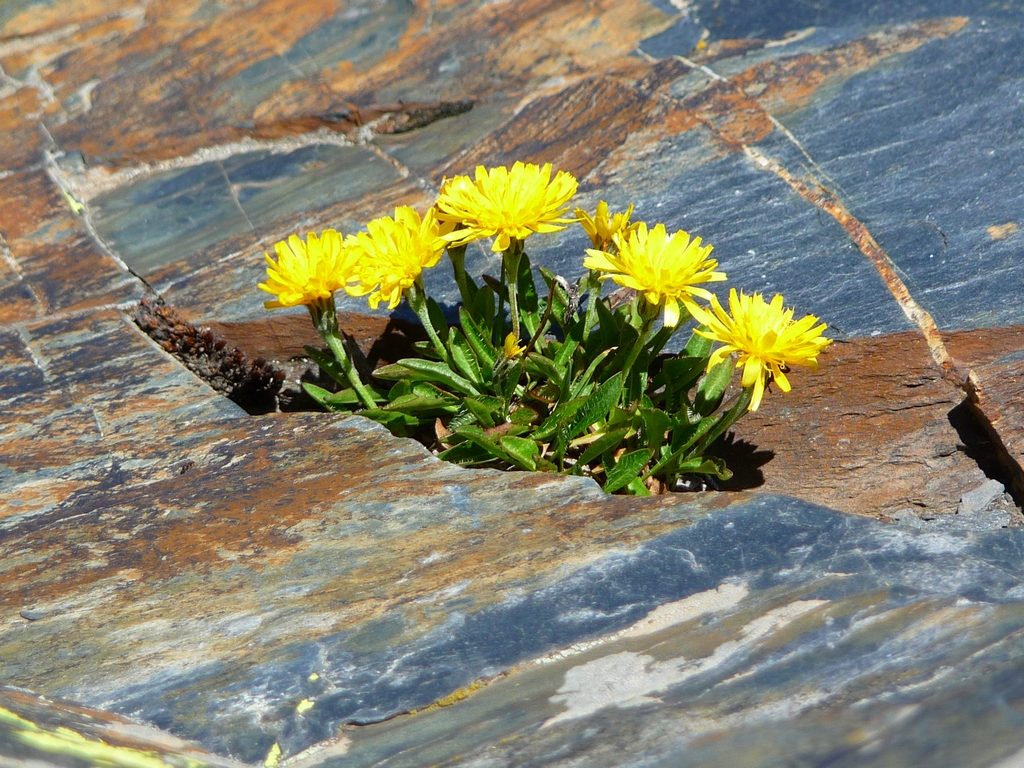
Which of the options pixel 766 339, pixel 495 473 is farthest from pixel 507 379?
pixel 766 339

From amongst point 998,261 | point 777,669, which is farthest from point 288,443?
point 998,261

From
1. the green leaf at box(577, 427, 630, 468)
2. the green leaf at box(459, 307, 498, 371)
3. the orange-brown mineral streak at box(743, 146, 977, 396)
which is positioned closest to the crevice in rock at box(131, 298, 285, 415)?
the green leaf at box(459, 307, 498, 371)

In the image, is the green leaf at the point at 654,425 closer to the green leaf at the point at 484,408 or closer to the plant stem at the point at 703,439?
the plant stem at the point at 703,439

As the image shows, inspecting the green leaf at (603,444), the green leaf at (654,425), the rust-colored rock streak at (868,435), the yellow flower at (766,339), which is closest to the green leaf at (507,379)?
the green leaf at (603,444)

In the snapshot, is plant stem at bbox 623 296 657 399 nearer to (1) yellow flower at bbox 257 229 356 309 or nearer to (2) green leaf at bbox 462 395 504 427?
(2) green leaf at bbox 462 395 504 427

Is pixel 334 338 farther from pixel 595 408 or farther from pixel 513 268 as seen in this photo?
pixel 595 408

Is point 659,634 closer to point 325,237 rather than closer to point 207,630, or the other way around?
point 207,630
